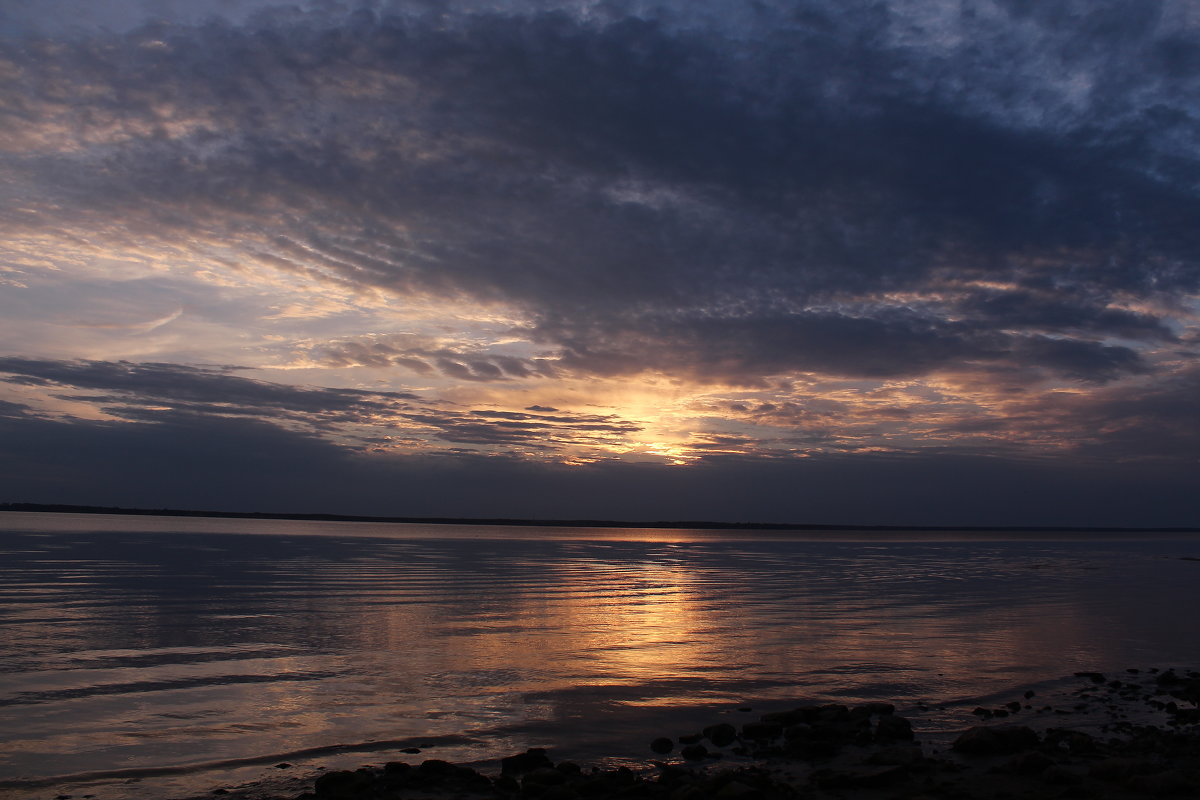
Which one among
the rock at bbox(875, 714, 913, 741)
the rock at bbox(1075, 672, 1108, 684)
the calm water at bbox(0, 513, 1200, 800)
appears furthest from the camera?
the rock at bbox(1075, 672, 1108, 684)

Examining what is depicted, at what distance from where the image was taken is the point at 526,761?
1196 centimetres

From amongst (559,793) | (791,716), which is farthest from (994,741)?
(559,793)

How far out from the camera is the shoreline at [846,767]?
10.6 metres

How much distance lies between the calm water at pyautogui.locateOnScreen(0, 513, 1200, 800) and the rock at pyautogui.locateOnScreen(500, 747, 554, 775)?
2.46 ft

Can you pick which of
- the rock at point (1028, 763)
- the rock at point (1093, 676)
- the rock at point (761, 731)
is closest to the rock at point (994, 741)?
the rock at point (1028, 763)

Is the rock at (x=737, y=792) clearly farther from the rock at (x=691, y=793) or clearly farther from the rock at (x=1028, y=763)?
the rock at (x=1028, y=763)

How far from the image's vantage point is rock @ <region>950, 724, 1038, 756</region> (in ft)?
42.3

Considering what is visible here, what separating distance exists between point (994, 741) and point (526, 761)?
7429 millimetres

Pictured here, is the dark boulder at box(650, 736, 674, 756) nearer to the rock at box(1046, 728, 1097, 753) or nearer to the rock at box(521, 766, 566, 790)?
the rock at box(521, 766, 566, 790)

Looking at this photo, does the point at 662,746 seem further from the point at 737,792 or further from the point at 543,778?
the point at 737,792

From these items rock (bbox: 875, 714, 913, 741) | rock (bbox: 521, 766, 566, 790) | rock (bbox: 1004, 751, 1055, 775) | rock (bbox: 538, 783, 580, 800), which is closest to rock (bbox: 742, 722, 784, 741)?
rock (bbox: 875, 714, 913, 741)

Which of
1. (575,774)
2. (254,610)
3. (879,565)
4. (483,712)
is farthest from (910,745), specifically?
(879,565)

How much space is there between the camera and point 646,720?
48.7 feet

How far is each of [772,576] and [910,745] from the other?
38482 mm
